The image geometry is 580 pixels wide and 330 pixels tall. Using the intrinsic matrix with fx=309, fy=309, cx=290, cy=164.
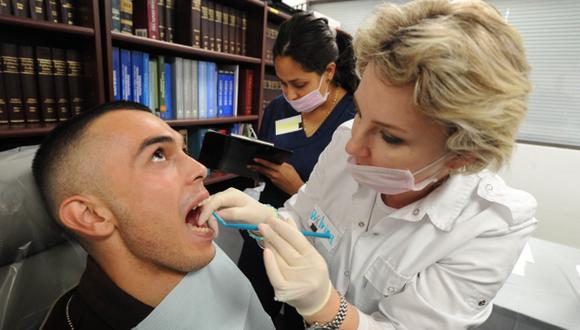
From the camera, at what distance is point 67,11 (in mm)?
1410

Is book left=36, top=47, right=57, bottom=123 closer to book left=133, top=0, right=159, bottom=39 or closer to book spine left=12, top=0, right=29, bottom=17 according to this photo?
book spine left=12, top=0, right=29, bottom=17

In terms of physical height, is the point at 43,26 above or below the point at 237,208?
above

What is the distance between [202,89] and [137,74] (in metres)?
0.46

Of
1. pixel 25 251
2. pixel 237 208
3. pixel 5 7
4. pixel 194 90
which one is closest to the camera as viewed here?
pixel 25 251

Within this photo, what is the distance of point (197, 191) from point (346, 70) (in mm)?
982

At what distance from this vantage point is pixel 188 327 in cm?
83

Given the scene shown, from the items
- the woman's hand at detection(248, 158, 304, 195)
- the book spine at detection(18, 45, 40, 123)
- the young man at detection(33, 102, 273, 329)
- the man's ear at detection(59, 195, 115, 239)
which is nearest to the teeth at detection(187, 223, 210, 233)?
the young man at detection(33, 102, 273, 329)

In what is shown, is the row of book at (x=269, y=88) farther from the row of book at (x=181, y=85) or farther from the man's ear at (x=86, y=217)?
the man's ear at (x=86, y=217)

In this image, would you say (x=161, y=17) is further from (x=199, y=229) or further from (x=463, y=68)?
(x=463, y=68)

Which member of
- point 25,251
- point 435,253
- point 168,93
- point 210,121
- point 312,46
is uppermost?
point 312,46

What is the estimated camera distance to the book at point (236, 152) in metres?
1.38

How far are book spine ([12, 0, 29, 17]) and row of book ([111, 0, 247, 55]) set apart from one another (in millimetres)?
346

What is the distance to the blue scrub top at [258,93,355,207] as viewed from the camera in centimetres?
150

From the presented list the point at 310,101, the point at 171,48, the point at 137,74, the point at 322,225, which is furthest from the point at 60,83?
the point at 322,225
